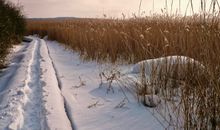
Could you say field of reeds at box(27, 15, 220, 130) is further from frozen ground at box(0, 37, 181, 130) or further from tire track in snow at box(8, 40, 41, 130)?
tire track in snow at box(8, 40, 41, 130)

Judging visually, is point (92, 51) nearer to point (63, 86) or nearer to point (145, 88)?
point (63, 86)

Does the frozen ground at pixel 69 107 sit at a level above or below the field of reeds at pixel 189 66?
below

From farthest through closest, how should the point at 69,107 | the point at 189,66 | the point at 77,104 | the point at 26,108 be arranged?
the point at 77,104, the point at 69,107, the point at 26,108, the point at 189,66

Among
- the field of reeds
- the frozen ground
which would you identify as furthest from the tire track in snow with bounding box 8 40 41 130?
the field of reeds

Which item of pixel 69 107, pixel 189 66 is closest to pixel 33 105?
pixel 69 107

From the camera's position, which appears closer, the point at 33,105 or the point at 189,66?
the point at 189,66

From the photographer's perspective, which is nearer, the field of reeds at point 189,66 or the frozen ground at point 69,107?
the field of reeds at point 189,66

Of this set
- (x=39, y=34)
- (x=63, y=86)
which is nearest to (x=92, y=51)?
(x=63, y=86)

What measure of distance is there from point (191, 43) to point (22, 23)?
15.6 m

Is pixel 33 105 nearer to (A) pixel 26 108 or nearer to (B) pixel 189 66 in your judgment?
(A) pixel 26 108

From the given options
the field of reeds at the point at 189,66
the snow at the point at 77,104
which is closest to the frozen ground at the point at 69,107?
the snow at the point at 77,104

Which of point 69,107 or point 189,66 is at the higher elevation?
point 189,66

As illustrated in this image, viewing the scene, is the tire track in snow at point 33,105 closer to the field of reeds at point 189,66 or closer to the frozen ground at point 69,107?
the frozen ground at point 69,107

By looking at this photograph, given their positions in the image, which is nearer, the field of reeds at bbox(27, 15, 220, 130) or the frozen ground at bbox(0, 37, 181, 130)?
the field of reeds at bbox(27, 15, 220, 130)
